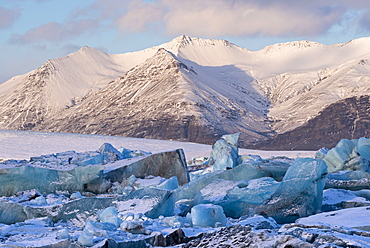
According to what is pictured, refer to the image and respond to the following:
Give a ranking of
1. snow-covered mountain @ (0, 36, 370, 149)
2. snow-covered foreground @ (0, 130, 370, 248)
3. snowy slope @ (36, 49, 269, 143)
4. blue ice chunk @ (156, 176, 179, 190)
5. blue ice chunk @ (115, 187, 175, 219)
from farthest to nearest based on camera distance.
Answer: snow-covered mountain @ (0, 36, 370, 149), snowy slope @ (36, 49, 269, 143), blue ice chunk @ (156, 176, 179, 190), blue ice chunk @ (115, 187, 175, 219), snow-covered foreground @ (0, 130, 370, 248)

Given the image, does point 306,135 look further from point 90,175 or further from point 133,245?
point 133,245

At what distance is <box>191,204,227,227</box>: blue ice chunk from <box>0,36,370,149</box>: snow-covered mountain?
66.0 metres

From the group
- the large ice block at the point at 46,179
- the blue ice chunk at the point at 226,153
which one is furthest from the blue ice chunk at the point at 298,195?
the blue ice chunk at the point at 226,153

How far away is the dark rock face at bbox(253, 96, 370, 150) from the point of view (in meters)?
73.8

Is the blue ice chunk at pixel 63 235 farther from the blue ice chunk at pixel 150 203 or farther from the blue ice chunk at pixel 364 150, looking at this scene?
the blue ice chunk at pixel 364 150

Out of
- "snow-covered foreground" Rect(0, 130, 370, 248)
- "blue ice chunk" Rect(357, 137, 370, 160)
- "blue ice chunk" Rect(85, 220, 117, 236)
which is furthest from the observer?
"blue ice chunk" Rect(357, 137, 370, 160)

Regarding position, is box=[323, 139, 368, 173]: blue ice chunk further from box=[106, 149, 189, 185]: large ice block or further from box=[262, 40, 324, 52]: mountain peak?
box=[262, 40, 324, 52]: mountain peak

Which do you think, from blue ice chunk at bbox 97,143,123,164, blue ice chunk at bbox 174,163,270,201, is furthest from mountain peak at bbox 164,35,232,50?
blue ice chunk at bbox 174,163,270,201

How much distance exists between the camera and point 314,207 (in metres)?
9.37

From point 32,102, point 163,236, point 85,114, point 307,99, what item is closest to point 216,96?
point 307,99

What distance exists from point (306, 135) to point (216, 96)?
901 inches

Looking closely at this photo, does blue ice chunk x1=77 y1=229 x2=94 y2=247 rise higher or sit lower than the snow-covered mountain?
lower

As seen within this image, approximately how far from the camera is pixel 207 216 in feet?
26.8

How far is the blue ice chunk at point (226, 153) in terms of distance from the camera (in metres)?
18.8
